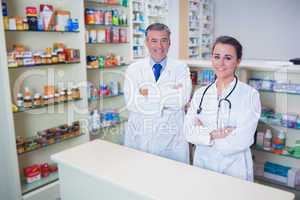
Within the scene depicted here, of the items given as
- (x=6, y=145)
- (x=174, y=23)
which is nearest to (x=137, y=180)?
(x=6, y=145)

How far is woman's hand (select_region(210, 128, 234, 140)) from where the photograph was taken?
1.69m

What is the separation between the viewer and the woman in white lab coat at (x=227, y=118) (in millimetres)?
1668

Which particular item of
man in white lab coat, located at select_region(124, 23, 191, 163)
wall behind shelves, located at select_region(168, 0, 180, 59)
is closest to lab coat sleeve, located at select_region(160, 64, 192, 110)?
man in white lab coat, located at select_region(124, 23, 191, 163)

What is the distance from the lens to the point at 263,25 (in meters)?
6.61

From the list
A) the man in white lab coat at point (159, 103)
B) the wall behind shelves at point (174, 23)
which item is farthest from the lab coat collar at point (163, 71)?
the wall behind shelves at point (174, 23)

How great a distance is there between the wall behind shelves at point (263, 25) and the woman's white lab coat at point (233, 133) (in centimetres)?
535

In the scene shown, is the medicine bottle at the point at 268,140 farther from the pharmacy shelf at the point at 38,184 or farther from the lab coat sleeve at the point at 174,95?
the pharmacy shelf at the point at 38,184

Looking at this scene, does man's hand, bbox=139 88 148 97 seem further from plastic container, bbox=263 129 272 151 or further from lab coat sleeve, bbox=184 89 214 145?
plastic container, bbox=263 129 272 151

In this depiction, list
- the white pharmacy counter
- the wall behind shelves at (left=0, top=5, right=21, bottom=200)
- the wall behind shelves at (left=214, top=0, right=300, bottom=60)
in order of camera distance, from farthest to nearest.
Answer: the wall behind shelves at (left=214, top=0, right=300, bottom=60) → the wall behind shelves at (left=0, top=5, right=21, bottom=200) → the white pharmacy counter

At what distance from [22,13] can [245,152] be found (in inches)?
91.4

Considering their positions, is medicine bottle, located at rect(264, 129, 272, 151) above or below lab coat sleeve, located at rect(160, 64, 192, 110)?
below

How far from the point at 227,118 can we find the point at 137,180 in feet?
2.43

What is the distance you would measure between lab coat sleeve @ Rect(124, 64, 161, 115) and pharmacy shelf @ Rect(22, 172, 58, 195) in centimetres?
120

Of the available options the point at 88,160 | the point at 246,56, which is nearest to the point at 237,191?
the point at 88,160
